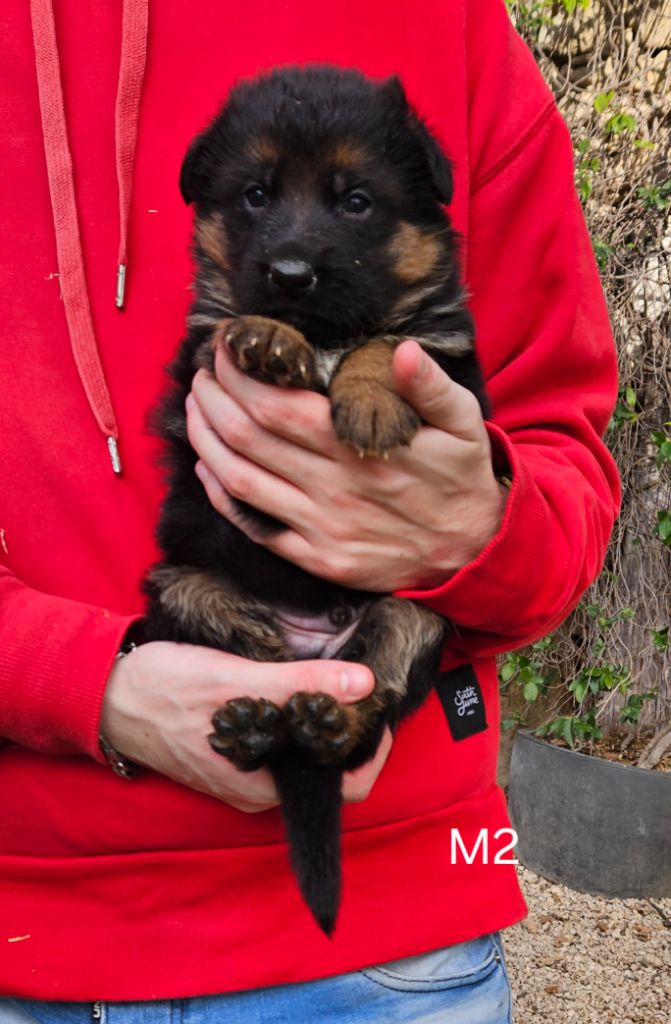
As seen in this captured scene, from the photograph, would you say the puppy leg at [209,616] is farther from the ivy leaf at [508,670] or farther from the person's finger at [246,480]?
the ivy leaf at [508,670]

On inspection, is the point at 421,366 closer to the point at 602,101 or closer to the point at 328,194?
the point at 328,194

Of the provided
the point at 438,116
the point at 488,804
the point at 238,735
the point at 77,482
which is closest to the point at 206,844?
the point at 238,735

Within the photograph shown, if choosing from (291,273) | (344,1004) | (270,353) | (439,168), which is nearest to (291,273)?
(291,273)

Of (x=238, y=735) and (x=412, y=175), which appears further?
(x=412, y=175)

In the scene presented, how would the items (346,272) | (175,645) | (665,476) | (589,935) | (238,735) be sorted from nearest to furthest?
(238,735) < (175,645) < (346,272) < (589,935) < (665,476)

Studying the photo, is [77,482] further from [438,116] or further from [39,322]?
[438,116]
